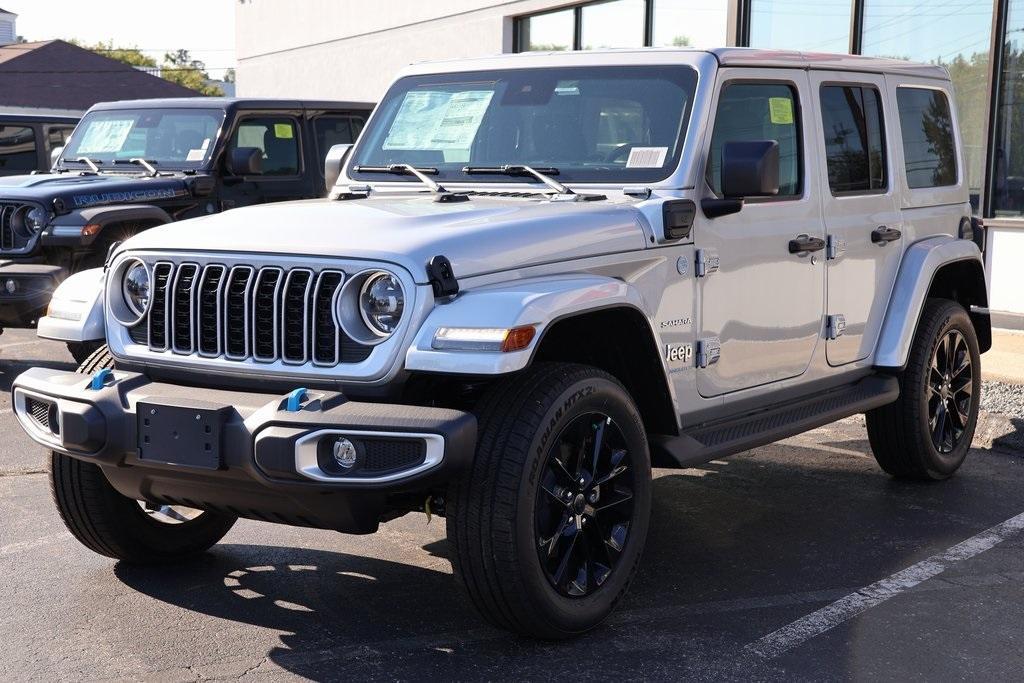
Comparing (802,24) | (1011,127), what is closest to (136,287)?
(1011,127)

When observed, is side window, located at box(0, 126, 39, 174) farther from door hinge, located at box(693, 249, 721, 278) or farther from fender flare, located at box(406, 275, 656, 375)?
fender flare, located at box(406, 275, 656, 375)

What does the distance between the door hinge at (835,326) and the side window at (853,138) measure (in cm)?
54

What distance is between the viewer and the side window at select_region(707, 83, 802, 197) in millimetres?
5047

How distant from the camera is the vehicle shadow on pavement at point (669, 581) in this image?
13.4 feet

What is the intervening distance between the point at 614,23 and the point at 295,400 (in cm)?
1212

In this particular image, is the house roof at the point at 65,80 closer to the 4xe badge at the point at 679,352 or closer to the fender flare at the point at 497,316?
the 4xe badge at the point at 679,352

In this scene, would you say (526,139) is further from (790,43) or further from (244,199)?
(790,43)

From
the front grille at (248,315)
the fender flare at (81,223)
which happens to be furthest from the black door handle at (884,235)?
the fender flare at (81,223)

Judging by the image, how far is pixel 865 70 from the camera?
597 centimetres

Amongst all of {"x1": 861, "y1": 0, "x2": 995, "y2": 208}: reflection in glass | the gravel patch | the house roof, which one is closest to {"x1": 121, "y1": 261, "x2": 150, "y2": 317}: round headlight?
the gravel patch

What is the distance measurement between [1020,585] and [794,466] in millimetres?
1988

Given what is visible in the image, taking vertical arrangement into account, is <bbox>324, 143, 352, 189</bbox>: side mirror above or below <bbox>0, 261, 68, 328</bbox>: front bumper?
above

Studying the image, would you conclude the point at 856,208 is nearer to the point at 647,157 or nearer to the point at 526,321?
the point at 647,157

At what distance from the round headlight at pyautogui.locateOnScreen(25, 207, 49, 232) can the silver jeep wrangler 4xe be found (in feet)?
12.5
